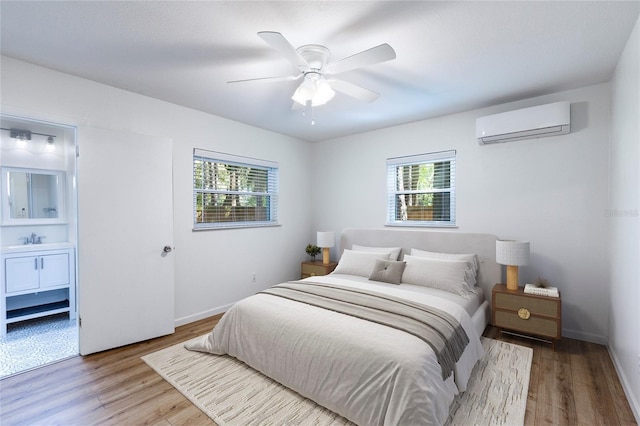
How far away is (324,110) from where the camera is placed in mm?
3477

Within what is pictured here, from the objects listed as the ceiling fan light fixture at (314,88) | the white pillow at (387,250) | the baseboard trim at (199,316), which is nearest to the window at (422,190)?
the white pillow at (387,250)

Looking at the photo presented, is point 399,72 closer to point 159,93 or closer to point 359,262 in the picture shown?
point 359,262

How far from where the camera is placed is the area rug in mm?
1850

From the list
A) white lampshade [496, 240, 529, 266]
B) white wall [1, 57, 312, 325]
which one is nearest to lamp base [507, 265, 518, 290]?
white lampshade [496, 240, 529, 266]

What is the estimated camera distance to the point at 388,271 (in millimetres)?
3234

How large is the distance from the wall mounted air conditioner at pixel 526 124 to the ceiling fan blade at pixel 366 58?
194cm

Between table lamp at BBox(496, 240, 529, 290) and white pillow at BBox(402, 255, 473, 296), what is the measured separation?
352mm

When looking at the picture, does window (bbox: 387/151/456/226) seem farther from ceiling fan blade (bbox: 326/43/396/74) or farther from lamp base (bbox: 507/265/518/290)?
ceiling fan blade (bbox: 326/43/396/74)

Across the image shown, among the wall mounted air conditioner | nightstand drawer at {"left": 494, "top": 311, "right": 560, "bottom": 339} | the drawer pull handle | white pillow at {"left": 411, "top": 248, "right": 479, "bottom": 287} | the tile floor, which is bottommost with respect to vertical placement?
the tile floor

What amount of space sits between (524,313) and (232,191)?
3.62 m

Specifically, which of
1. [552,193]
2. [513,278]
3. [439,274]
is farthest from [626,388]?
[552,193]

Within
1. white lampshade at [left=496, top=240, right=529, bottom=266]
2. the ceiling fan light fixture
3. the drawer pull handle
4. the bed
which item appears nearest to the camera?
the bed

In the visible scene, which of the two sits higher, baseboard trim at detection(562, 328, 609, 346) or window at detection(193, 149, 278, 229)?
window at detection(193, 149, 278, 229)

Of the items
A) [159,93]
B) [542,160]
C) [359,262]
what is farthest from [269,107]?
[542,160]
